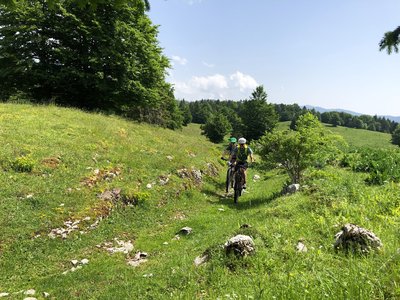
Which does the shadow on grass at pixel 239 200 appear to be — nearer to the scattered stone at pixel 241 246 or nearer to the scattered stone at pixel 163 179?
the scattered stone at pixel 163 179

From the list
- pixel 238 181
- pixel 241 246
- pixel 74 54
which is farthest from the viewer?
pixel 74 54

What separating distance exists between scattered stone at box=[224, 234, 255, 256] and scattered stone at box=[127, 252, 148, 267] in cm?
309

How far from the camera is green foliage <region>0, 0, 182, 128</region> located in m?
24.6

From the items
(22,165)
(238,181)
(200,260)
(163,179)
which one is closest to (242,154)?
(238,181)

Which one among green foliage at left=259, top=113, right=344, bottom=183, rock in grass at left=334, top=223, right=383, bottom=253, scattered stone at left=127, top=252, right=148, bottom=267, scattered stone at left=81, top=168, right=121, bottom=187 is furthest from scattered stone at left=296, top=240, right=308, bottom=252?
green foliage at left=259, top=113, right=344, bottom=183

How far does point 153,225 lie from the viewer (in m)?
11.6

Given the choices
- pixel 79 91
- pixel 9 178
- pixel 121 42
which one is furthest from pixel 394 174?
pixel 79 91

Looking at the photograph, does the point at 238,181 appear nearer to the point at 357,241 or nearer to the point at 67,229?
the point at 67,229

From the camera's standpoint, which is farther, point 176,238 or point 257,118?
point 257,118

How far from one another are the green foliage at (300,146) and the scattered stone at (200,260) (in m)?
10.3

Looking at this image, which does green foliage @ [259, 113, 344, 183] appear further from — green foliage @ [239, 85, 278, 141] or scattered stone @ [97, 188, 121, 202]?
green foliage @ [239, 85, 278, 141]

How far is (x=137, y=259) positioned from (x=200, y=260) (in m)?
2.73

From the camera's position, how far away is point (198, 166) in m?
19.2

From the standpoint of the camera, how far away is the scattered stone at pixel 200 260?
654 cm
